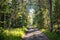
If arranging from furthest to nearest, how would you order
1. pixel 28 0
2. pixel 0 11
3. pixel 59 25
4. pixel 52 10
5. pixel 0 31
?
pixel 59 25 < pixel 52 10 < pixel 28 0 < pixel 0 11 < pixel 0 31

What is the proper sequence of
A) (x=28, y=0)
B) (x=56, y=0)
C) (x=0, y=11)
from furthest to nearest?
1. (x=56, y=0)
2. (x=28, y=0)
3. (x=0, y=11)

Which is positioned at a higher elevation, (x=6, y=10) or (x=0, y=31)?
(x=6, y=10)

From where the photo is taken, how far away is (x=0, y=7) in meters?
15.2

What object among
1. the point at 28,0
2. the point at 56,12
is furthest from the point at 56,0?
the point at 28,0

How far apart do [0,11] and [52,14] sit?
13.6m

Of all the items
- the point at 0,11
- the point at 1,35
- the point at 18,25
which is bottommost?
the point at 18,25

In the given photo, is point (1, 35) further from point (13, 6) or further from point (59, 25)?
point (59, 25)

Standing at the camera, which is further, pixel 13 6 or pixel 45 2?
pixel 45 2

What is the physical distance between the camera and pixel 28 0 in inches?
882

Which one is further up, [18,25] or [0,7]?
[0,7]

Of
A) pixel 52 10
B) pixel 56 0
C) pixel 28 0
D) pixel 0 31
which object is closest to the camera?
pixel 0 31

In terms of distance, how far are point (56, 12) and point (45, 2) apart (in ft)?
11.9

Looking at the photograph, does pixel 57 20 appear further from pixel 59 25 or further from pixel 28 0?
pixel 28 0

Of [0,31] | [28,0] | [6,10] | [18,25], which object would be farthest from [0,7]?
[18,25]
